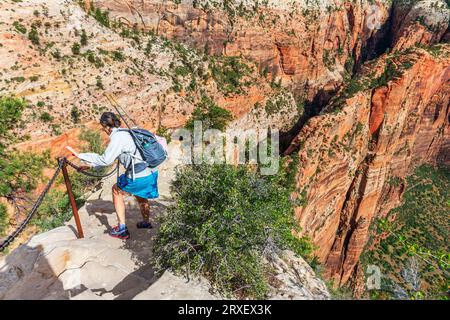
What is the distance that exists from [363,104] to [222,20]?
17.9 m

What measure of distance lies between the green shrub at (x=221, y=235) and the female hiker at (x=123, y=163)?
71 cm

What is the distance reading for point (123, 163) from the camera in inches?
198

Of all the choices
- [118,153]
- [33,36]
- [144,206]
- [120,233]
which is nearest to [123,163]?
[118,153]

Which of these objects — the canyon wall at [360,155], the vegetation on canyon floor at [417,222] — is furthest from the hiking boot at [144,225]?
the vegetation on canyon floor at [417,222]

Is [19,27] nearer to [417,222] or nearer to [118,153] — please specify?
[118,153]

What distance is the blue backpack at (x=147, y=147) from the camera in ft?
16.3

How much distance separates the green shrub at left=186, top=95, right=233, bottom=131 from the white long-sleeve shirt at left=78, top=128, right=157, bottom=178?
65.5 ft

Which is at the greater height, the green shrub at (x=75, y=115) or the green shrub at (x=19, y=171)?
the green shrub at (x=75, y=115)

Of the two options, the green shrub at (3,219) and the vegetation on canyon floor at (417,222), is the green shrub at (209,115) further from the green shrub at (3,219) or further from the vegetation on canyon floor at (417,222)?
the vegetation on canyon floor at (417,222)

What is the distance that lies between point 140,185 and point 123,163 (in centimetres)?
54

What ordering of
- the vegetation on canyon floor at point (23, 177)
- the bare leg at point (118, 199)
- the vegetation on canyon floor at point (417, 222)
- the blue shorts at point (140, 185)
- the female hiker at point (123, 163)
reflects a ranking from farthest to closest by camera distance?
the vegetation on canyon floor at point (417, 222) < the vegetation on canyon floor at point (23, 177) < the bare leg at point (118, 199) < the blue shorts at point (140, 185) < the female hiker at point (123, 163)

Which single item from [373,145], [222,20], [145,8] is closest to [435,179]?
[373,145]

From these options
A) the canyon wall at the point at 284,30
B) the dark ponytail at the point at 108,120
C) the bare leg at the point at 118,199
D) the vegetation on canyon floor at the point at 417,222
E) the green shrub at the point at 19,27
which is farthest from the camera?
the vegetation on canyon floor at the point at 417,222

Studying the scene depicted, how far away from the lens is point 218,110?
26766 millimetres
